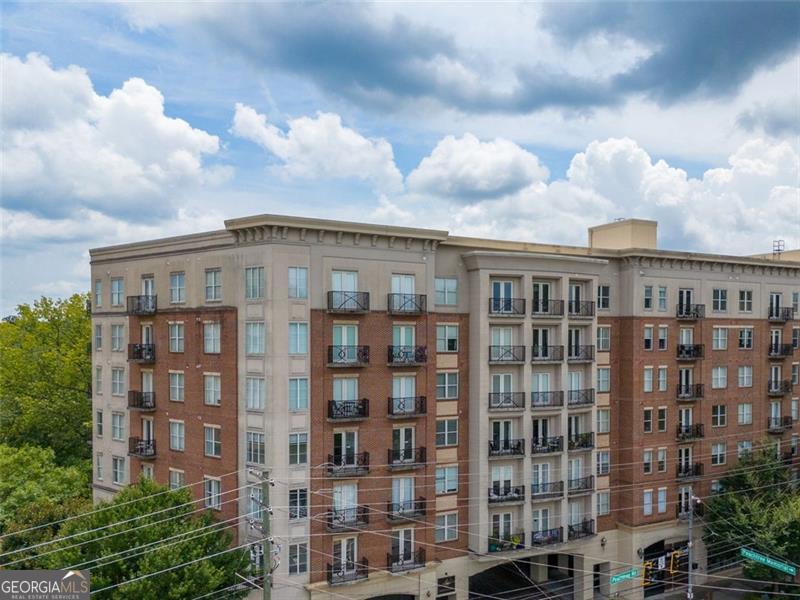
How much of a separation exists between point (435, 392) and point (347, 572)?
10.3 meters

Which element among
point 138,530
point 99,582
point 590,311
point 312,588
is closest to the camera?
point 99,582

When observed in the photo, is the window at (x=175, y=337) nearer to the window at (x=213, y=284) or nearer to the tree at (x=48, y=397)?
the window at (x=213, y=284)

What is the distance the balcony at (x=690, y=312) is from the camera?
4875cm

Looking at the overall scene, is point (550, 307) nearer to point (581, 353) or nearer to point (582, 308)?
point (582, 308)

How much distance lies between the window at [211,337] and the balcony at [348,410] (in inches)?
274

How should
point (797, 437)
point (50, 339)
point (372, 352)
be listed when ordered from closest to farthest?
point (372, 352), point (797, 437), point (50, 339)

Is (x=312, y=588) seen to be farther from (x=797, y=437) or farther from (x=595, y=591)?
(x=797, y=437)

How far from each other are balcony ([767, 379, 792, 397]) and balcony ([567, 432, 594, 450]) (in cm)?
1737

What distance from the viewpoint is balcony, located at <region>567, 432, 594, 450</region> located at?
44.2 m

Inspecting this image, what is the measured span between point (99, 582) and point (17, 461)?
25722 millimetres

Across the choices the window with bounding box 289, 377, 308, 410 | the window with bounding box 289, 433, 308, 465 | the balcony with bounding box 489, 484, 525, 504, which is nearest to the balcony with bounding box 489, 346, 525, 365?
the balcony with bounding box 489, 484, 525, 504

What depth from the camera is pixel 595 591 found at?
4703cm

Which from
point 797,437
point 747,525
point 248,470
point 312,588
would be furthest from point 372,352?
point 797,437

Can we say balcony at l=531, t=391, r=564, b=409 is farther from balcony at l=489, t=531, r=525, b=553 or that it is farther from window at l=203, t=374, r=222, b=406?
window at l=203, t=374, r=222, b=406
